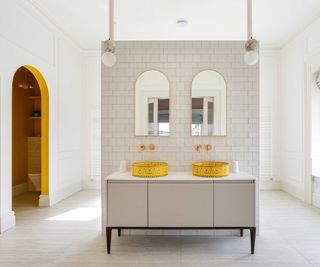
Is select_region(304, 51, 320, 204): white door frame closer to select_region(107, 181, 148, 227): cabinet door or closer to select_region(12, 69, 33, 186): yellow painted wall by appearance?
select_region(107, 181, 148, 227): cabinet door

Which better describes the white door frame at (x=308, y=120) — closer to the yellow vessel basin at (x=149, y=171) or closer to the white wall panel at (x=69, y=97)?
the yellow vessel basin at (x=149, y=171)

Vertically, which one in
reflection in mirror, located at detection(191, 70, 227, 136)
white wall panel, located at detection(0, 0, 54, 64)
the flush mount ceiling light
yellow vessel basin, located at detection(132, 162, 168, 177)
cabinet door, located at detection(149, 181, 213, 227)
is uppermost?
the flush mount ceiling light

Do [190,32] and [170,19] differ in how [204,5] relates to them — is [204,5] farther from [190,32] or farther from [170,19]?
[190,32]

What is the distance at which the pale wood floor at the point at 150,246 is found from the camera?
2820 millimetres

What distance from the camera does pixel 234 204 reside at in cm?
289

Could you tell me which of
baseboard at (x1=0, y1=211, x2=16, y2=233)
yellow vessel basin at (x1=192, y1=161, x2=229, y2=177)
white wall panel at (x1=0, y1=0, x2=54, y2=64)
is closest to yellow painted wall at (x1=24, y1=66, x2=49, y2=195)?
white wall panel at (x1=0, y1=0, x2=54, y2=64)

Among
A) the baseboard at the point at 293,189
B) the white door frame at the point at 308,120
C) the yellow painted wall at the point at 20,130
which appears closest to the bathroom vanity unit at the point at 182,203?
the white door frame at the point at 308,120

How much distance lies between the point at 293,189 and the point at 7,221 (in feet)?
17.8

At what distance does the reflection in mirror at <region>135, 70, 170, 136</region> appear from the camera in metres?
3.59

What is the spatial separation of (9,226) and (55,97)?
8.34ft

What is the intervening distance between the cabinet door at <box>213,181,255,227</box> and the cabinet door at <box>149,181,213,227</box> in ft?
0.25

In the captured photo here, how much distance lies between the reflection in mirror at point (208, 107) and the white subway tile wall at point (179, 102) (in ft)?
0.22

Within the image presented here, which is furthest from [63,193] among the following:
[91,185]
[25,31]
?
[25,31]

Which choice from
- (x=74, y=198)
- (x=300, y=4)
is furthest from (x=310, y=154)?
(x=74, y=198)
